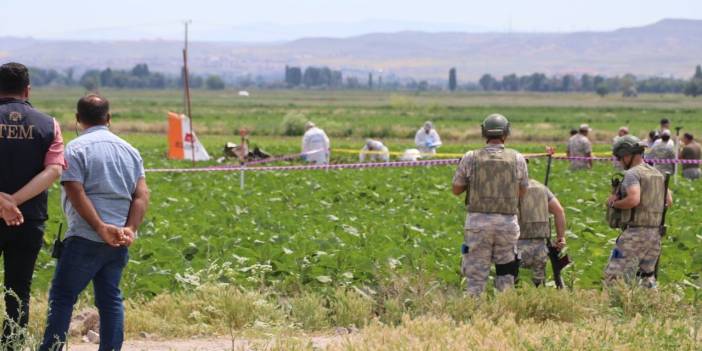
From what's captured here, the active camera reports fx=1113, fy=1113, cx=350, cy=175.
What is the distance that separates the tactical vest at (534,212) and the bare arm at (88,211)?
3.91 metres

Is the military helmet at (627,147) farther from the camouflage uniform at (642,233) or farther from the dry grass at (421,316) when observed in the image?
the dry grass at (421,316)

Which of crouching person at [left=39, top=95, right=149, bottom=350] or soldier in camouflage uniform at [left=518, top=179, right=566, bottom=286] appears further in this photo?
soldier in camouflage uniform at [left=518, top=179, right=566, bottom=286]

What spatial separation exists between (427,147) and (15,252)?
24273 millimetres

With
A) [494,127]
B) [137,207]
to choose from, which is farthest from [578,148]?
[137,207]

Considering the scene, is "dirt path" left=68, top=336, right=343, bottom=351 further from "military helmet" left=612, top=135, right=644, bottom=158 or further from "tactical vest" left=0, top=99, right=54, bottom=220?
"military helmet" left=612, top=135, right=644, bottom=158

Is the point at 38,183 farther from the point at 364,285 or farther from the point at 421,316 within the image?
the point at 364,285

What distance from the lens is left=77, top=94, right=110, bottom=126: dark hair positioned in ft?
21.8

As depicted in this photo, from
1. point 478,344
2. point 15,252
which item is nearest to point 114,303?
point 15,252

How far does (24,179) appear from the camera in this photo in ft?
21.7

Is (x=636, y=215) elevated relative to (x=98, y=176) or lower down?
lower down

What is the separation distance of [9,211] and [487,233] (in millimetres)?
3716

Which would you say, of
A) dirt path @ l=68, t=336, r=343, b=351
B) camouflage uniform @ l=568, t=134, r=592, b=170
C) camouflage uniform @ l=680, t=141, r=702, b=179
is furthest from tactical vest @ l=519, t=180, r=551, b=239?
camouflage uniform @ l=568, t=134, r=592, b=170

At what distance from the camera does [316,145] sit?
2655cm

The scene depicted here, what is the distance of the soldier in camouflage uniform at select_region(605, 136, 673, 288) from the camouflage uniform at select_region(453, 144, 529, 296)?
89cm
